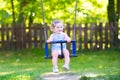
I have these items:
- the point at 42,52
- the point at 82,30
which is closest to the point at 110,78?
the point at 42,52

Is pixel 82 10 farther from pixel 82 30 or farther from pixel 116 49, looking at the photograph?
pixel 116 49

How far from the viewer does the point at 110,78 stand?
294 inches

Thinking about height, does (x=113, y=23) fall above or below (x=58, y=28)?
below

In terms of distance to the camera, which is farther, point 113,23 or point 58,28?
point 113,23

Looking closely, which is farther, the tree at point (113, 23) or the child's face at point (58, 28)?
the tree at point (113, 23)

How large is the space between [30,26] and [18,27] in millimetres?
567

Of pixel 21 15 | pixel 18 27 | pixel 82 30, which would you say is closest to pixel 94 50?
pixel 82 30

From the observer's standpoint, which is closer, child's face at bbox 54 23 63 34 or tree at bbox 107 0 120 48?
child's face at bbox 54 23 63 34

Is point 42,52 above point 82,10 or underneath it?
underneath

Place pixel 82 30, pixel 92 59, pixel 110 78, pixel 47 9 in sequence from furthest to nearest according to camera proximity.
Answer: pixel 47 9, pixel 82 30, pixel 92 59, pixel 110 78

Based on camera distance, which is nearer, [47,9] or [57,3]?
[57,3]

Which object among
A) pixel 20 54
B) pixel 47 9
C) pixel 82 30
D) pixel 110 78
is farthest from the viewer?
pixel 47 9

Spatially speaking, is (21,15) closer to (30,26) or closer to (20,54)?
(30,26)

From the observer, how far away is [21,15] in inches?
799
